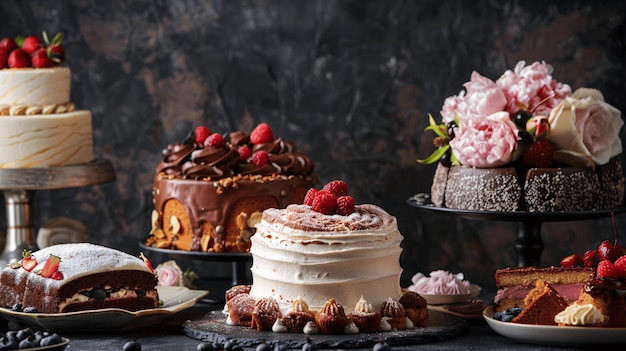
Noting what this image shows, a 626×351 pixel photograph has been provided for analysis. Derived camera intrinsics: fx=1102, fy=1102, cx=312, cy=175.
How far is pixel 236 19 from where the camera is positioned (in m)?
5.37

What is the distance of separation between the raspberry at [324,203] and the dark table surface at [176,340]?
1.65ft

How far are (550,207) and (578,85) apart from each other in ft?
4.56

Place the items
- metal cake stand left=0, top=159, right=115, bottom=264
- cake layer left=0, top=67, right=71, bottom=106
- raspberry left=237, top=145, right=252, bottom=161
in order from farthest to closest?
cake layer left=0, top=67, right=71, bottom=106, metal cake stand left=0, top=159, right=115, bottom=264, raspberry left=237, top=145, right=252, bottom=161

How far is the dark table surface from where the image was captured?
3350 millimetres

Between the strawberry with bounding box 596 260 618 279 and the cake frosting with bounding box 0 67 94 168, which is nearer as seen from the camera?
the strawberry with bounding box 596 260 618 279

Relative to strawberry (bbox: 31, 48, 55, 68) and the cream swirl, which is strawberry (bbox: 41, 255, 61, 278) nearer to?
strawberry (bbox: 31, 48, 55, 68)

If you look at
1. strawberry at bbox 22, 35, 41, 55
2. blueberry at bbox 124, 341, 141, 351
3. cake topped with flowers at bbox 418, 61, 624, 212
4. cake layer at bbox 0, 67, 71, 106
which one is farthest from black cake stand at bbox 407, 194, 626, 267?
strawberry at bbox 22, 35, 41, 55

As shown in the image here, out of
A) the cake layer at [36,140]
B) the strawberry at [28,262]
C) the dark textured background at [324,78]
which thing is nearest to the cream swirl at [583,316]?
the strawberry at [28,262]

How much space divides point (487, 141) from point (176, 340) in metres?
1.33

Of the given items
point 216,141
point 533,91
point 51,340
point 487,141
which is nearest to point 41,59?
point 216,141

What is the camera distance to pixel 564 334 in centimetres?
320

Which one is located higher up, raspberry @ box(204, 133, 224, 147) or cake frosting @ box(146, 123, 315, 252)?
raspberry @ box(204, 133, 224, 147)

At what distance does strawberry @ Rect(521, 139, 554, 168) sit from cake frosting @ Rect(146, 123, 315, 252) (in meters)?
0.86

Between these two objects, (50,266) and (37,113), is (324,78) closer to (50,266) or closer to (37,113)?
(37,113)
